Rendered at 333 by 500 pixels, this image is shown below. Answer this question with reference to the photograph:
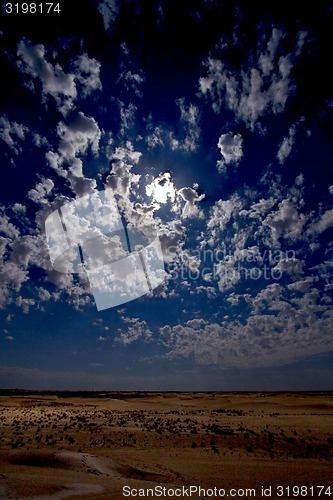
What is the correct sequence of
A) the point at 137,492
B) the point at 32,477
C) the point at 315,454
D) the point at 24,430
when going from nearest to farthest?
the point at 137,492
the point at 32,477
the point at 315,454
the point at 24,430

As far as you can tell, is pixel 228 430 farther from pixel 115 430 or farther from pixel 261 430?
pixel 115 430

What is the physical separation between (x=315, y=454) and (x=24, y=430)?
17.2 meters

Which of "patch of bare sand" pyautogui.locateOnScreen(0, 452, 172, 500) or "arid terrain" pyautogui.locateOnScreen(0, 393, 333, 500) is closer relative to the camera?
"patch of bare sand" pyautogui.locateOnScreen(0, 452, 172, 500)

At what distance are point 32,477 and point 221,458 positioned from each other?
762cm

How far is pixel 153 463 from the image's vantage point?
1012cm

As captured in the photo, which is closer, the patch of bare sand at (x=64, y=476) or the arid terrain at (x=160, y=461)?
the patch of bare sand at (x=64, y=476)

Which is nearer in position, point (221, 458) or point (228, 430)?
point (221, 458)

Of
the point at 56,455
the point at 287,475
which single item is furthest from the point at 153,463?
the point at 287,475

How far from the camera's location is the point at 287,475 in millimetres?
9016

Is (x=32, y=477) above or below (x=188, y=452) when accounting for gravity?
above

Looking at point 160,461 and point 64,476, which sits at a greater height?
point 64,476

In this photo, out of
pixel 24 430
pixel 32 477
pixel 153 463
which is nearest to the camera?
pixel 32 477

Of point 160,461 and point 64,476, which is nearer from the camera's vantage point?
point 64,476

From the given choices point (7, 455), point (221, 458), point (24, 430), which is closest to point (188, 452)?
point (221, 458)
